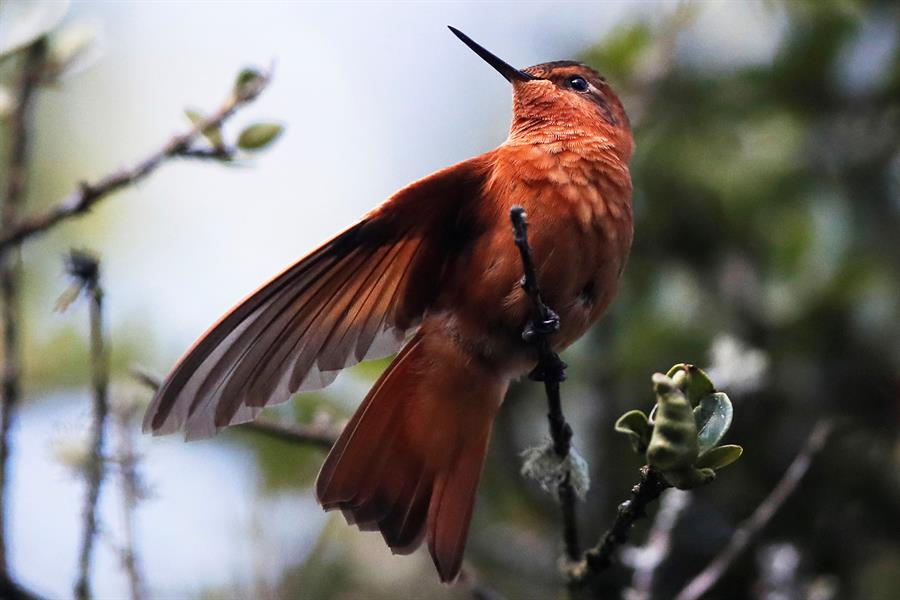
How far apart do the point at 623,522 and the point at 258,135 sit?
50.9 inches

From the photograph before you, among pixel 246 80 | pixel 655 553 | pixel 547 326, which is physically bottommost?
pixel 655 553

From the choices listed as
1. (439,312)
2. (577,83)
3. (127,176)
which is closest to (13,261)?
(127,176)

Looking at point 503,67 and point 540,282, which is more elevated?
point 503,67

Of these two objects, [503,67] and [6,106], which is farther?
[503,67]

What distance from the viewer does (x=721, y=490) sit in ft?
11.8

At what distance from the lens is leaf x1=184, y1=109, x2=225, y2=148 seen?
8.55 feet

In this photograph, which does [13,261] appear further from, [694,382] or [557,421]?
[694,382]

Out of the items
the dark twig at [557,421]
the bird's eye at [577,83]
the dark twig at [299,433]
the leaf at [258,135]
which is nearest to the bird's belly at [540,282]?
the dark twig at [557,421]

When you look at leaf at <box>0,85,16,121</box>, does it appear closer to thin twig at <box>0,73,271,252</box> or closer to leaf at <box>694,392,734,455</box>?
thin twig at <box>0,73,271,252</box>

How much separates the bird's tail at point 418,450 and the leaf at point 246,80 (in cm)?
73

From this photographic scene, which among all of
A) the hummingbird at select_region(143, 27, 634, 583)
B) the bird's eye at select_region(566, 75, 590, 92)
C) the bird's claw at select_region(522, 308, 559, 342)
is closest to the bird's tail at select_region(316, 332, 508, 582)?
the hummingbird at select_region(143, 27, 634, 583)

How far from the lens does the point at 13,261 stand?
8.25 ft

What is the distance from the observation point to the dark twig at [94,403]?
2014mm

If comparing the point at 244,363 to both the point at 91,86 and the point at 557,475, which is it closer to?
the point at 557,475
